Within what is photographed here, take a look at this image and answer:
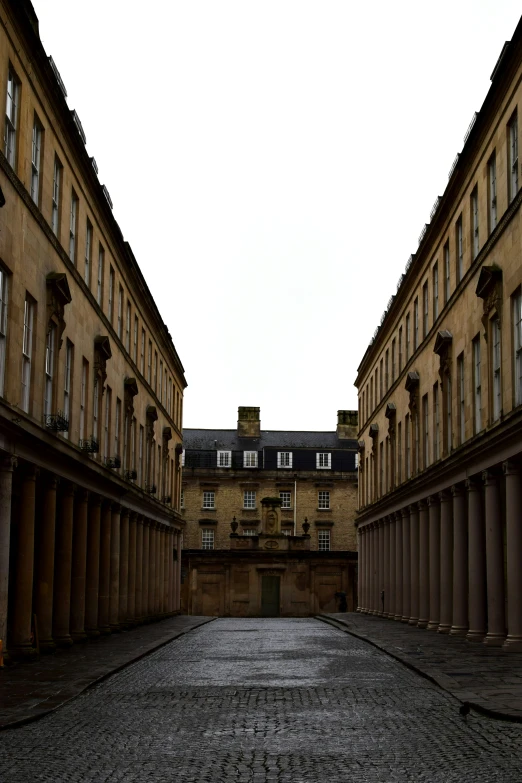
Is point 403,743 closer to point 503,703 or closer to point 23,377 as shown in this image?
point 503,703

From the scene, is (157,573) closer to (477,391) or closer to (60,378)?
(477,391)

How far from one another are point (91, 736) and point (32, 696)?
168 inches

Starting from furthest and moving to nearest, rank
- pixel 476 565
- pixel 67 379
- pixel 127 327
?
pixel 127 327 < pixel 476 565 < pixel 67 379

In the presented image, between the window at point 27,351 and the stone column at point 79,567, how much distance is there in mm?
8058

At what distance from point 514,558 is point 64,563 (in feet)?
42.2

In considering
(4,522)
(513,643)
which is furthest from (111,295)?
(513,643)

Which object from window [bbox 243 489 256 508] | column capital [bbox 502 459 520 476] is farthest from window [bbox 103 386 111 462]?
window [bbox 243 489 256 508]

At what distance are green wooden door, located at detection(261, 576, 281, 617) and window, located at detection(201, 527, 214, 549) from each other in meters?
13.7

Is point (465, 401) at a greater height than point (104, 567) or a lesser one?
greater

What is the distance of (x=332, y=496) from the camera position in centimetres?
9994

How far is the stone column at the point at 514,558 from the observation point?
93.3 feet

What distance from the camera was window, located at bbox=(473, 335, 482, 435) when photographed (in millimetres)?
34500

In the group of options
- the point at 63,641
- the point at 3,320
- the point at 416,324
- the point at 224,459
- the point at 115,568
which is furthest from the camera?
the point at 224,459

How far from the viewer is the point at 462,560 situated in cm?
3628
